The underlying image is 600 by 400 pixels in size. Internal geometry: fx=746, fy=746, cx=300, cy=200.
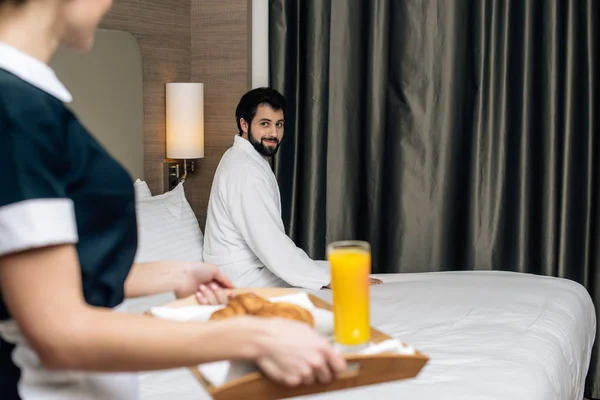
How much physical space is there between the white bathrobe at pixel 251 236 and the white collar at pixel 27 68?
6.38ft

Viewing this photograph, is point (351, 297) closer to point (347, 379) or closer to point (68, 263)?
point (347, 379)

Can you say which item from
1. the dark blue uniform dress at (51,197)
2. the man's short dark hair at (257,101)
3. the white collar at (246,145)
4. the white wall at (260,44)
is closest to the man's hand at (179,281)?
the dark blue uniform dress at (51,197)

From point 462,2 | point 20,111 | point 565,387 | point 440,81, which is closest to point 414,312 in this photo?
point 565,387

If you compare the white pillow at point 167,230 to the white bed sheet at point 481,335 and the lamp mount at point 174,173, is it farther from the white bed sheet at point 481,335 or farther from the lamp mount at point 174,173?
the white bed sheet at point 481,335

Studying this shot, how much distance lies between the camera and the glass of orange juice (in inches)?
40.4

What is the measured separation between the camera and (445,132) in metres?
3.20

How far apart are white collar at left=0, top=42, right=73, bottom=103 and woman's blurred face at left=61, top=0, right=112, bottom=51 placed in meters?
0.04

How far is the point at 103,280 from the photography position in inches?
35.9

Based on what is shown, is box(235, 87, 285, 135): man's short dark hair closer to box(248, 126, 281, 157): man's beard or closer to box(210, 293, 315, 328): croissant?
box(248, 126, 281, 157): man's beard

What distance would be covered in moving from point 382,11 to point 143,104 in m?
1.12

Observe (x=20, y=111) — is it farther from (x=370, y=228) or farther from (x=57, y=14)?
(x=370, y=228)

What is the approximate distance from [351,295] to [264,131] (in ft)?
6.96

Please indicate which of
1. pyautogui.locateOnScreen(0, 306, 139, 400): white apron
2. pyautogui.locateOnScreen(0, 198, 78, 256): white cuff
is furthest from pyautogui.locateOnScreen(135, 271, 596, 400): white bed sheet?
pyautogui.locateOnScreen(0, 198, 78, 256): white cuff

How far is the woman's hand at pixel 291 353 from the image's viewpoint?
0.83m
